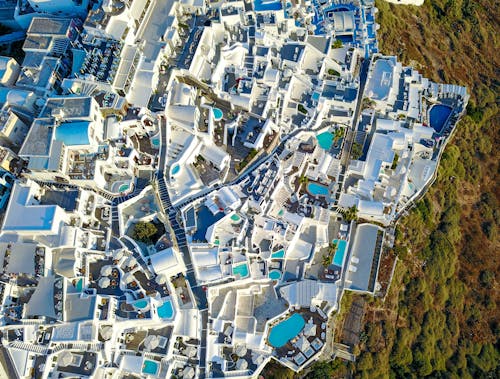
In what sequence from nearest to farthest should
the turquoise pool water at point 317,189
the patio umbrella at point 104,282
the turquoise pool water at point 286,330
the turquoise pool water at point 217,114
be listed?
the patio umbrella at point 104,282 < the turquoise pool water at point 286,330 < the turquoise pool water at point 317,189 < the turquoise pool water at point 217,114

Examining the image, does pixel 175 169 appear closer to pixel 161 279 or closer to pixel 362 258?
pixel 161 279

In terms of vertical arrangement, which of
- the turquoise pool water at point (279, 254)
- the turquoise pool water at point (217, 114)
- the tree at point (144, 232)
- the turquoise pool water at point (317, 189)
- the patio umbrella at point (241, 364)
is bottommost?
the patio umbrella at point (241, 364)

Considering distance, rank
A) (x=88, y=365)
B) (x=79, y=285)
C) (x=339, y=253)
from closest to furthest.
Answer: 1. (x=88, y=365)
2. (x=79, y=285)
3. (x=339, y=253)

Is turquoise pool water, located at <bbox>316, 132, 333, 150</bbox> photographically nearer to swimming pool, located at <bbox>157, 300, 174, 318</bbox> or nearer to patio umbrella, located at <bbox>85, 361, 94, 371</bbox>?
swimming pool, located at <bbox>157, 300, 174, 318</bbox>

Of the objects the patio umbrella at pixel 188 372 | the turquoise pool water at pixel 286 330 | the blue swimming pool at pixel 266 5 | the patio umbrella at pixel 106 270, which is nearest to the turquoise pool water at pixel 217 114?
the blue swimming pool at pixel 266 5

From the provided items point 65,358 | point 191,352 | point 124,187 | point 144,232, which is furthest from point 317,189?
point 65,358

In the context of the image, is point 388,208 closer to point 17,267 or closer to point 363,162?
point 363,162

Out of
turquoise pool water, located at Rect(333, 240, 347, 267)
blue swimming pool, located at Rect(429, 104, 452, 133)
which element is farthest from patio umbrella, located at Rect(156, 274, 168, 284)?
blue swimming pool, located at Rect(429, 104, 452, 133)

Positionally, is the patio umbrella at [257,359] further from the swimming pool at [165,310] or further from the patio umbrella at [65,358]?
the patio umbrella at [65,358]
